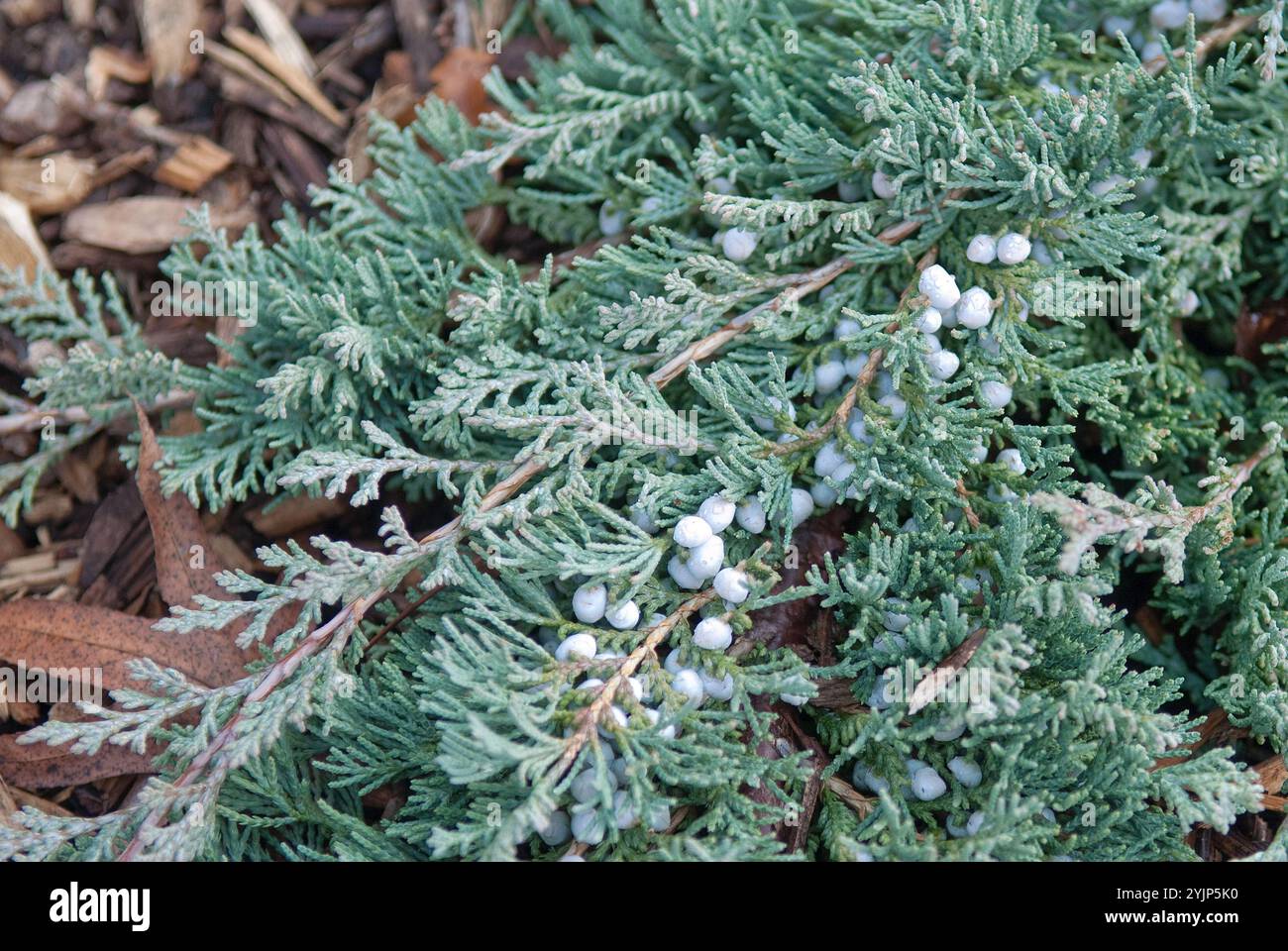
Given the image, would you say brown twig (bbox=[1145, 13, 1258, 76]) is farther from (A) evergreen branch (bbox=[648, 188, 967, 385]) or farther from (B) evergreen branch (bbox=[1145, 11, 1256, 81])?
(A) evergreen branch (bbox=[648, 188, 967, 385])

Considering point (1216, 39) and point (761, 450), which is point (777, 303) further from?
point (1216, 39)

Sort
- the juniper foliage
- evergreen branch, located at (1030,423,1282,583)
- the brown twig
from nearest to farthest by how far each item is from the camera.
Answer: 1. evergreen branch, located at (1030,423,1282,583)
2. the juniper foliage
3. the brown twig

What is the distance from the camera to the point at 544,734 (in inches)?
71.9

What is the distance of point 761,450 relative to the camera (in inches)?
83.4

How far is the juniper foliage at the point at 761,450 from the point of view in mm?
1899

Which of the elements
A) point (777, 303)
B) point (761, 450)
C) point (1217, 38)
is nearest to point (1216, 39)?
point (1217, 38)

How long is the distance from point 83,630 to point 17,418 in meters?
0.60

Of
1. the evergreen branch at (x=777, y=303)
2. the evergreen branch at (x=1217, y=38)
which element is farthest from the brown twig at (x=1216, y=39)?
the evergreen branch at (x=777, y=303)

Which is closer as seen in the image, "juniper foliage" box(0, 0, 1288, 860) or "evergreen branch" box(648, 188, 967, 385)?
"juniper foliage" box(0, 0, 1288, 860)

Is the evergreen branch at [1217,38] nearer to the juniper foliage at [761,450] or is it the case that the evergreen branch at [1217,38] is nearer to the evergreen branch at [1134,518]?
the juniper foliage at [761,450]

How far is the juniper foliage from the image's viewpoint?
1899 millimetres

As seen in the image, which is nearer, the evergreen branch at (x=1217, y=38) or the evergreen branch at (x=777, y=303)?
the evergreen branch at (x=777, y=303)

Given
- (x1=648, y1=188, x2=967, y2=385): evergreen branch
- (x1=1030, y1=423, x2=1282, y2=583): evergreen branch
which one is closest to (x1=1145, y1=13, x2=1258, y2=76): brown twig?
(x1=648, y1=188, x2=967, y2=385): evergreen branch

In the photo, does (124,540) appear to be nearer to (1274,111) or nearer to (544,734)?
(544,734)
